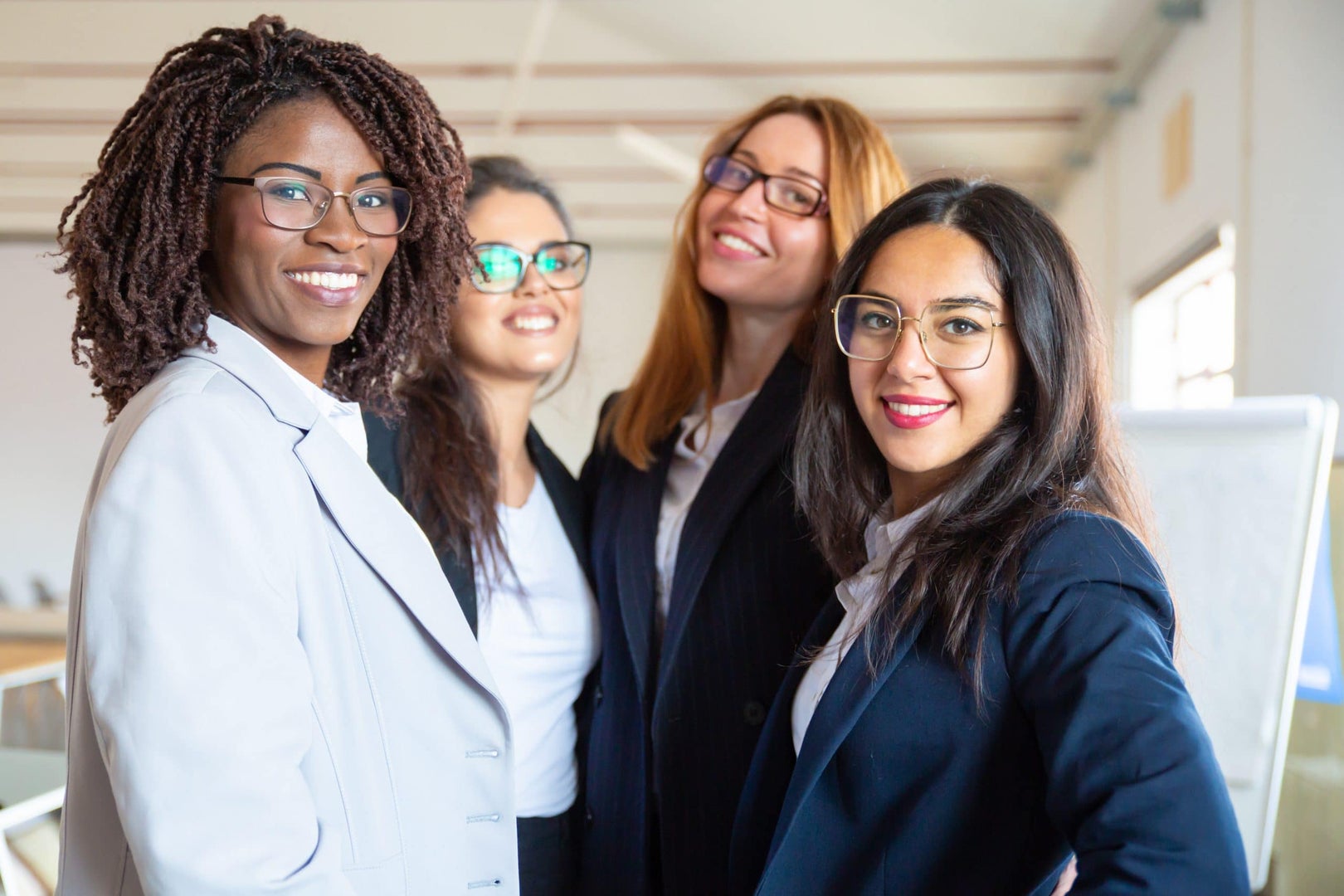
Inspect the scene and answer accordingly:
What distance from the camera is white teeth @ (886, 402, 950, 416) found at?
1.54m

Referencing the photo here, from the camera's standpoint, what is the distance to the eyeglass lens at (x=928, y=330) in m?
1.50

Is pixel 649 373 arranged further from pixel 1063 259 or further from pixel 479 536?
pixel 1063 259

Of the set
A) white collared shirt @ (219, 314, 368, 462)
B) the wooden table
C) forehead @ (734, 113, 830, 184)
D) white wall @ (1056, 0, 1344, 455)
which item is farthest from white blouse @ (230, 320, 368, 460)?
white wall @ (1056, 0, 1344, 455)

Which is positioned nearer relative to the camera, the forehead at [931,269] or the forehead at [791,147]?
the forehead at [931,269]

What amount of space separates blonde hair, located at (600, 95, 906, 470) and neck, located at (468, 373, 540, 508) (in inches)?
8.2

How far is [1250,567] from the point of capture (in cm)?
239

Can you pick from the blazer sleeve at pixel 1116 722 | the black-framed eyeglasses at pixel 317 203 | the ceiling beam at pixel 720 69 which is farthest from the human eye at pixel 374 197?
the ceiling beam at pixel 720 69

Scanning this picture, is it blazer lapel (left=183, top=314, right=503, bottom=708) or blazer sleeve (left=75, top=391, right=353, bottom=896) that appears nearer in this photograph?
blazer sleeve (left=75, top=391, right=353, bottom=896)

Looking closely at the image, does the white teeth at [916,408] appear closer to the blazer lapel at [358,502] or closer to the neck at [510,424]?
the blazer lapel at [358,502]

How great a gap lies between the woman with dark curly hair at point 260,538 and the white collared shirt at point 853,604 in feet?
1.42

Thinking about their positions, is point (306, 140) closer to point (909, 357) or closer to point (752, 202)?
point (909, 357)

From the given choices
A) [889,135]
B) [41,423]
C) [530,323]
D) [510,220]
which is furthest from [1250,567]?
[41,423]

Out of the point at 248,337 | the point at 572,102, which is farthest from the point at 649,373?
the point at 572,102

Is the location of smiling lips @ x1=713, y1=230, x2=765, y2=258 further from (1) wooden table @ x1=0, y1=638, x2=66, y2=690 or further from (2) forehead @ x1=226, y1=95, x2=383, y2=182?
(1) wooden table @ x1=0, y1=638, x2=66, y2=690
